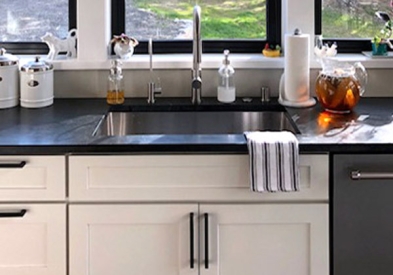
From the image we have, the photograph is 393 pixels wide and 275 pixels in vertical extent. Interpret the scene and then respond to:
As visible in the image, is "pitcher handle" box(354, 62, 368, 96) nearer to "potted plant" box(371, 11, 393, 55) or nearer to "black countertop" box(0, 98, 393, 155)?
"black countertop" box(0, 98, 393, 155)

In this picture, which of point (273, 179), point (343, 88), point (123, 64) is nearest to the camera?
point (273, 179)

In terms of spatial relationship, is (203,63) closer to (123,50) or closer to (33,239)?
(123,50)

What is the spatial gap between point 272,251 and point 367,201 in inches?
13.7

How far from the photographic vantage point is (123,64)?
9.47 feet

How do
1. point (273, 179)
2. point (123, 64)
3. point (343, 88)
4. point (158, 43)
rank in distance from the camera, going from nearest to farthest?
1. point (273, 179)
2. point (343, 88)
3. point (123, 64)
4. point (158, 43)

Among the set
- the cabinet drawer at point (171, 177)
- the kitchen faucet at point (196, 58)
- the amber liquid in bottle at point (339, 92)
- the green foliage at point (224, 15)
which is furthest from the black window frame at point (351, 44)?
the cabinet drawer at point (171, 177)

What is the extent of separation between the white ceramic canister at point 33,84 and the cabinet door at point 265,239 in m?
0.96

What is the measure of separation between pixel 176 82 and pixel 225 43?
0.33 m

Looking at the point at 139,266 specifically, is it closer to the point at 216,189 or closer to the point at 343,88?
the point at 216,189

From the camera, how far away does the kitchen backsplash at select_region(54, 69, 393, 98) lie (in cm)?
292

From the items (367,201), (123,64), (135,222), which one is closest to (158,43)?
(123,64)

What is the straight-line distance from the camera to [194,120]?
111 inches

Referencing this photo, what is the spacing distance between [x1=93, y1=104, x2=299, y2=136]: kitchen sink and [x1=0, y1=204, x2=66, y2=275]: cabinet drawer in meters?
0.67

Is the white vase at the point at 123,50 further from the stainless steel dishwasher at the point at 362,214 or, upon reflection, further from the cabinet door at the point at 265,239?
the stainless steel dishwasher at the point at 362,214
